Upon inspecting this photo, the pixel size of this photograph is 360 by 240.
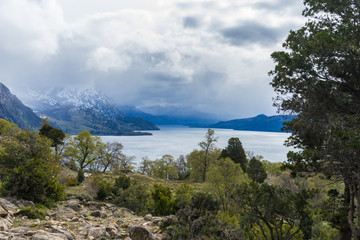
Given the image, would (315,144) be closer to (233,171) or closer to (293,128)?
(293,128)

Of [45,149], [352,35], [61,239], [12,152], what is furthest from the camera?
[45,149]

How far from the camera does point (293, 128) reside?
9562 mm

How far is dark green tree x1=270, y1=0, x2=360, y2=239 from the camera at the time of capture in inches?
305

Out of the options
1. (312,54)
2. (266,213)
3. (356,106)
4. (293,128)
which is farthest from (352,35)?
(266,213)

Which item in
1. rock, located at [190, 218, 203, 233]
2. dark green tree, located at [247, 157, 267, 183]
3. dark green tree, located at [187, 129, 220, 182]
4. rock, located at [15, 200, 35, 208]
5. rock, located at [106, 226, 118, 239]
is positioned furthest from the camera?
dark green tree, located at [187, 129, 220, 182]

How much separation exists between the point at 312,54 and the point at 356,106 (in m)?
2.72

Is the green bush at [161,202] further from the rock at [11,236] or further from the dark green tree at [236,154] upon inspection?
the dark green tree at [236,154]

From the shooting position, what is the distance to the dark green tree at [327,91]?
25.4ft

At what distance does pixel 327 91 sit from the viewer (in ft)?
28.1

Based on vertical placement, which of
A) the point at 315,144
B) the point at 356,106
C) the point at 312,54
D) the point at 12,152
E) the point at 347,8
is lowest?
the point at 12,152

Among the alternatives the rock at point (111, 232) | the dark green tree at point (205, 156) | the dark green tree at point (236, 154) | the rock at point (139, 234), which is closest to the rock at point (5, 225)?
the rock at point (111, 232)

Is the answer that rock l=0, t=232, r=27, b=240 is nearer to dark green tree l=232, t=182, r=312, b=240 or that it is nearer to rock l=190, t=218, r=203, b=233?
rock l=190, t=218, r=203, b=233

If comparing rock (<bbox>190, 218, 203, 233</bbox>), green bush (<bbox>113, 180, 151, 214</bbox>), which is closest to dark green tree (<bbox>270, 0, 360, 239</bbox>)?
rock (<bbox>190, 218, 203, 233</bbox>)

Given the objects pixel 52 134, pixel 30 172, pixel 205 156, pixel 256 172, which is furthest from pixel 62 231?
pixel 205 156
